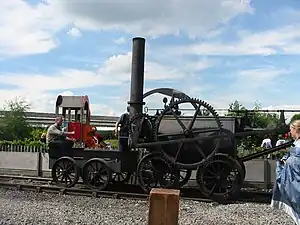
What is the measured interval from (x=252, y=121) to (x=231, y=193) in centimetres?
230

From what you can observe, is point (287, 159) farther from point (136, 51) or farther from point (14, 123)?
point (14, 123)

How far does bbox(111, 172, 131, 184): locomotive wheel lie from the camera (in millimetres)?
12280

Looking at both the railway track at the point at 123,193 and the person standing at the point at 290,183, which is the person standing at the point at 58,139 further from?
the person standing at the point at 290,183

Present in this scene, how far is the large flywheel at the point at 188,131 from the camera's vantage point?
401 inches

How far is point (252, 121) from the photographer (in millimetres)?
11484

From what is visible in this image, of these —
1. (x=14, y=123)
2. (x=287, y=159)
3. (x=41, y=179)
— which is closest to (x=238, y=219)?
(x=287, y=159)

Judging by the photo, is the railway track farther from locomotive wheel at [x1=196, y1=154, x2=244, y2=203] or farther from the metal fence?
the metal fence

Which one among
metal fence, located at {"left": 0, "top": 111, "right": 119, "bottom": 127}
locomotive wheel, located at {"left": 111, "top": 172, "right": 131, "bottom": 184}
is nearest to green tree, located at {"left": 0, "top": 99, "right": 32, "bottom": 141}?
metal fence, located at {"left": 0, "top": 111, "right": 119, "bottom": 127}

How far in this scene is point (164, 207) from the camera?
3787 mm

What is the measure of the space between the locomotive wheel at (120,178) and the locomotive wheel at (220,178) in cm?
266

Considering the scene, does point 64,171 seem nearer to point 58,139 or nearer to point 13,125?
point 58,139

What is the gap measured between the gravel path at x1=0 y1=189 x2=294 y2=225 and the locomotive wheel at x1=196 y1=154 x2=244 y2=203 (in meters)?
0.45

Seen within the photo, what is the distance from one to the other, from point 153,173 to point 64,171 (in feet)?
8.14

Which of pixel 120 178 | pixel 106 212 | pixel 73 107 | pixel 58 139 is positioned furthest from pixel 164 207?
pixel 73 107
